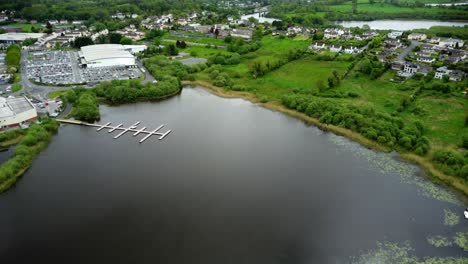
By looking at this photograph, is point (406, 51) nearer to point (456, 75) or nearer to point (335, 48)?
point (335, 48)

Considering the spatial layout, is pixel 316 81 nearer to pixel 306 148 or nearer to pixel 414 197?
pixel 306 148

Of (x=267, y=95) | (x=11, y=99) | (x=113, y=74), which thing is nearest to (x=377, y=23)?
(x=267, y=95)

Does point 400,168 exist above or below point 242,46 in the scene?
below

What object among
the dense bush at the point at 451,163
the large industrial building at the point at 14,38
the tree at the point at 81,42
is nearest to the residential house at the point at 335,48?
the dense bush at the point at 451,163

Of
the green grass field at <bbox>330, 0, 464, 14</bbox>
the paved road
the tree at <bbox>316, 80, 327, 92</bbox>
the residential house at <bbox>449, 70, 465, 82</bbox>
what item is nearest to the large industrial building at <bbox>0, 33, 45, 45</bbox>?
the tree at <bbox>316, 80, 327, 92</bbox>

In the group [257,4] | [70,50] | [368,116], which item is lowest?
[368,116]

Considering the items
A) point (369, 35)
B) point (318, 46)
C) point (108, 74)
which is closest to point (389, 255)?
point (108, 74)
